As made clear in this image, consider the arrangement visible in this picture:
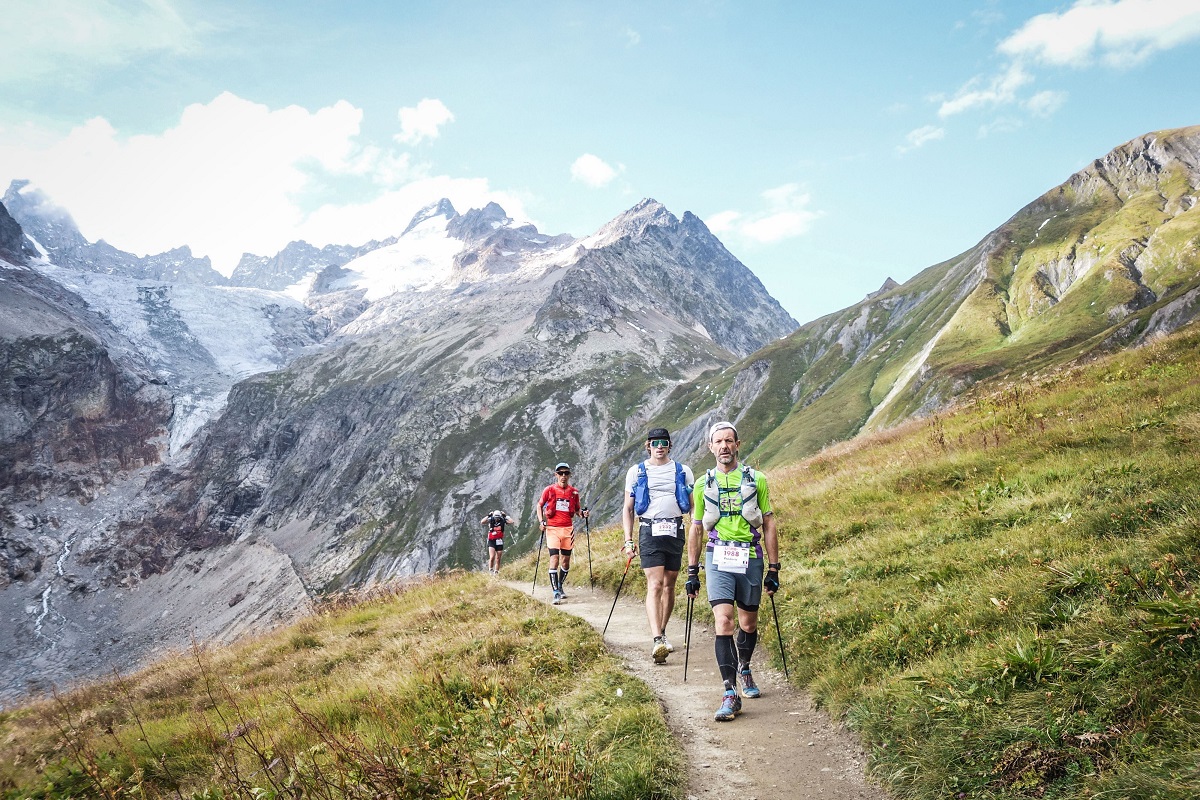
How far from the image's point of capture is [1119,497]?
8.49 meters

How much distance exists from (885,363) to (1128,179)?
8268 centimetres

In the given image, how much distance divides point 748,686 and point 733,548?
1932mm

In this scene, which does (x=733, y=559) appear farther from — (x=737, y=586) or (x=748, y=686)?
(x=748, y=686)

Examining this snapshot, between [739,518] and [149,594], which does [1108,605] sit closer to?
[739,518]

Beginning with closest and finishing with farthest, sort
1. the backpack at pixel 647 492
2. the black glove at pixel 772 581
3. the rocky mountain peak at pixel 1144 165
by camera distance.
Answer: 1. the black glove at pixel 772 581
2. the backpack at pixel 647 492
3. the rocky mountain peak at pixel 1144 165

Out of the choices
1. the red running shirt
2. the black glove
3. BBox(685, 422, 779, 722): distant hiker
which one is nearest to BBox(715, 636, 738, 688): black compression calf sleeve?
BBox(685, 422, 779, 722): distant hiker

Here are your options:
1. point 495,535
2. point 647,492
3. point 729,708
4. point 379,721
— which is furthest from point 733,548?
point 495,535

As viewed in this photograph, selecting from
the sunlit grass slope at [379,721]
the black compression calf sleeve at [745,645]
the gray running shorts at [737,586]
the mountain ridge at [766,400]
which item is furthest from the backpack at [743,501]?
the mountain ridge at [766,400]

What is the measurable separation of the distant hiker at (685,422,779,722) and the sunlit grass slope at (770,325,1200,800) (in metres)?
1.15

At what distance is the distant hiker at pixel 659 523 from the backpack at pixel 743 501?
170 centimetres

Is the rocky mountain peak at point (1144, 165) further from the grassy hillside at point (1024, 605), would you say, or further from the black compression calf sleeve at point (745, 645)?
the black compression calf sleeve at point (745, 645)

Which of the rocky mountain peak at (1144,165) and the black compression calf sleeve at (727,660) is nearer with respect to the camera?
the black compression calf sleeve at (727,660)

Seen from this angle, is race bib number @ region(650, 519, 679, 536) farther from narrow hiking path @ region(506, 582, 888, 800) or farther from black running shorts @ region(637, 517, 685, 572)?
narrow hiking path @ region(506, 582, 888, 800)

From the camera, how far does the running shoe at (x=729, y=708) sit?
7.38m
